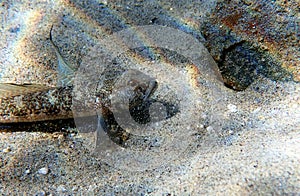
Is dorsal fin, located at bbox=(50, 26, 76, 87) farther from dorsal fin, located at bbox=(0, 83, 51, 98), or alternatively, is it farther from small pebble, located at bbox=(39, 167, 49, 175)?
small pebble, located at bbox=(39, 167, 49, 175)

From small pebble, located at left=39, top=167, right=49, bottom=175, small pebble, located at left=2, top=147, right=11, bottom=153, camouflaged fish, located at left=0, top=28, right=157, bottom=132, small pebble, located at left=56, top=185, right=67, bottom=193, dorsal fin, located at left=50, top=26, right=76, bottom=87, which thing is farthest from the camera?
dorsal fin, located at left=50, top=26, right=76, bottom=87

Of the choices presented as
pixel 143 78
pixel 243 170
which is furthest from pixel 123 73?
pixel 243 170

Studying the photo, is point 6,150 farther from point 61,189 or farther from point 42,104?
point 61,189

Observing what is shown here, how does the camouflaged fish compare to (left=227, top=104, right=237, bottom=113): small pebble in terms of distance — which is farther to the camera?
the camouflaged fish

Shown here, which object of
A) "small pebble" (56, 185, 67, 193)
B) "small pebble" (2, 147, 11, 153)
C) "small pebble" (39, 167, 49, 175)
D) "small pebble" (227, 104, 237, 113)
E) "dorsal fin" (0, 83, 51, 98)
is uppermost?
"small pebble" (227, 104, 237, 113)

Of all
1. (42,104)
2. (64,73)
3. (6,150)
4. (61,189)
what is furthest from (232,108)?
(6,150)

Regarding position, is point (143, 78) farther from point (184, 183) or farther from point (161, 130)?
point (184, 183)

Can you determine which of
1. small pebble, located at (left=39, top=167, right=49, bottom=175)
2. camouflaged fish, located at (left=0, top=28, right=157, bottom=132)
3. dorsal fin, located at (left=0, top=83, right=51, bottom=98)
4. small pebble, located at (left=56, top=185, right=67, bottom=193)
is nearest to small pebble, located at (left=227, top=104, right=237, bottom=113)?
camouflaged fish, located at (left=0, top=28, right=157, bottom=132)

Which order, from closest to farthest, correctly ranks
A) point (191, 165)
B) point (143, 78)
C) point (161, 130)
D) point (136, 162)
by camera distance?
point (191, 165), point (136, 162), point (161, 130), point (143, 78)
